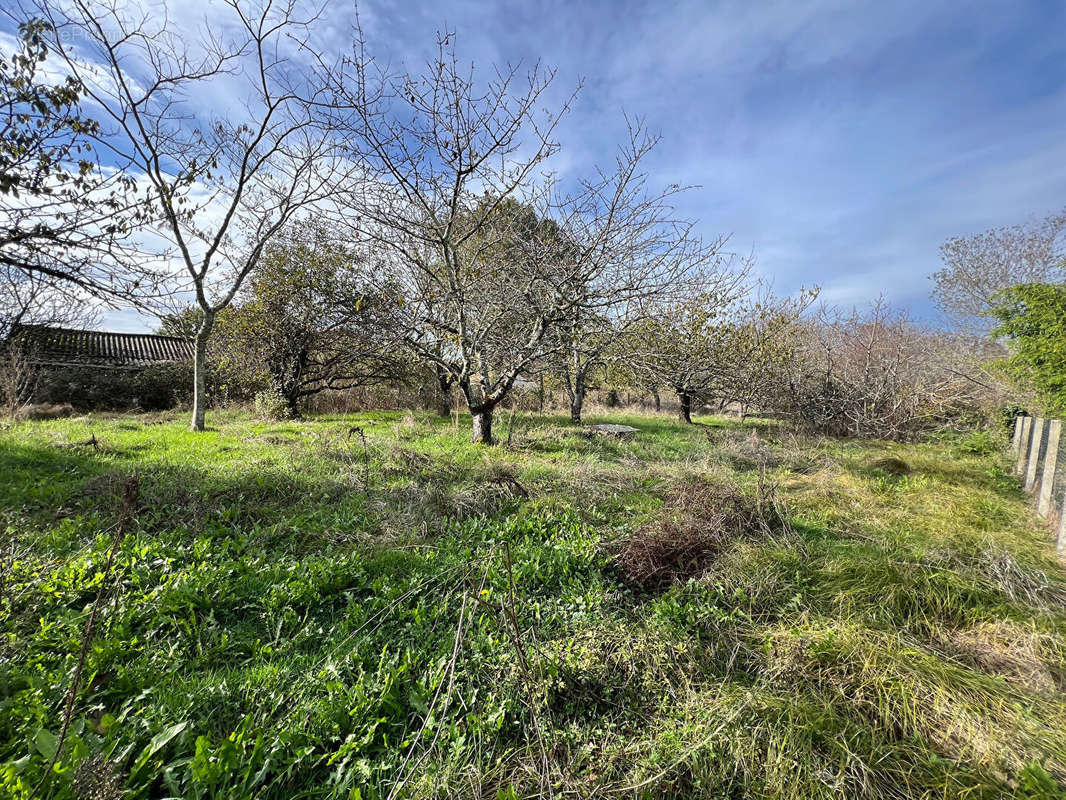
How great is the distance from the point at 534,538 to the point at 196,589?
2585 mm

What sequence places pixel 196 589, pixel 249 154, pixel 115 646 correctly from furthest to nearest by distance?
pixel 249 154 < pixel 196 589 < pixel 115 646

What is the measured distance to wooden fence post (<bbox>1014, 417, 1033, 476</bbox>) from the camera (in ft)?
24.2

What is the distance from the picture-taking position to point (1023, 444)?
25.7ft

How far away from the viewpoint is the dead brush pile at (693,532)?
3490 millimetres

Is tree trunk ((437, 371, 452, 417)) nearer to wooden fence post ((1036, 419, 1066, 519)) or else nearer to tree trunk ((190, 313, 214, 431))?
tree trunk ((190, 313, 214, 431))

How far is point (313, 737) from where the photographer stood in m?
1.92

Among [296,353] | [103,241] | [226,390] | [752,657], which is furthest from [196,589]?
[226,390]

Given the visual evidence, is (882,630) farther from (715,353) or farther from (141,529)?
(715,353)

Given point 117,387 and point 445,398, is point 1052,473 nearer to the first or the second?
point 445,398

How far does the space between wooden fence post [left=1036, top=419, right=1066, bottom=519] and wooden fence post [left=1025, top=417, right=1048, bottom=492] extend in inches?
30.9

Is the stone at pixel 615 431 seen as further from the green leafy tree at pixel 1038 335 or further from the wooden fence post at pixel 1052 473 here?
the green leafy tree at pixel 1038 335

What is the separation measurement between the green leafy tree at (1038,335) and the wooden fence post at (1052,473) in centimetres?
257

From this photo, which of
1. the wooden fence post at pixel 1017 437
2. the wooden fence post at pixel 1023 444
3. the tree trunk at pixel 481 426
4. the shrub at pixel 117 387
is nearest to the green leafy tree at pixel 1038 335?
the wooden fence post at pixel 1023 444

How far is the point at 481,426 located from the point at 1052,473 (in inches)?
317
